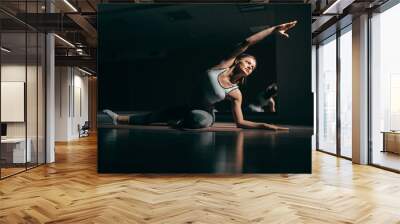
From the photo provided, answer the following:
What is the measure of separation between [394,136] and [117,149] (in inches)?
216

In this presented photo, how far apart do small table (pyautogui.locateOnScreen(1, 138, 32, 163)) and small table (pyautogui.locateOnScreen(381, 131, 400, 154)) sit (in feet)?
23.4

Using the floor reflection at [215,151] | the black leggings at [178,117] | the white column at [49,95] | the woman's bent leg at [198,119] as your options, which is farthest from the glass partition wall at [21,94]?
the woman's bent leg at [198,119]

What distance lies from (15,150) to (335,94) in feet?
24.6

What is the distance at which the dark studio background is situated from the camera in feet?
21.1

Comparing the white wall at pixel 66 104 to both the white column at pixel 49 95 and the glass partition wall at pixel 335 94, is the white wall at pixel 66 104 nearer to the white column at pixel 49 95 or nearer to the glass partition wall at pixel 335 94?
the white column at pixel 49 95

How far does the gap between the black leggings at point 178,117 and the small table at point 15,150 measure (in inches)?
88.3

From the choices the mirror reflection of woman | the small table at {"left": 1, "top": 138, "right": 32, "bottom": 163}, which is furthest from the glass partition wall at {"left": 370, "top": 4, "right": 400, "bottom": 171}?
the small table at {"left": 1, "top": 138, "right": 32, "bottom": 163}

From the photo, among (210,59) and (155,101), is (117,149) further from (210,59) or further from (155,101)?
(210,59)

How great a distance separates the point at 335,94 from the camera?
952cm

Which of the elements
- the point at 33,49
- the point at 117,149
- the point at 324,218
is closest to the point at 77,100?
the point at 33,49

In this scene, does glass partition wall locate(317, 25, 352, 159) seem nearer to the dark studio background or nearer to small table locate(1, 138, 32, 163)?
the dark studio background

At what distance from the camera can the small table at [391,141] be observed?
7.45m

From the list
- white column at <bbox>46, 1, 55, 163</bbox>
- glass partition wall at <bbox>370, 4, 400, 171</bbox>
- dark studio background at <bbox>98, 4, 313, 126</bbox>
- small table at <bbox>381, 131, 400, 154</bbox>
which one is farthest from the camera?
white column at <bbox>46, 1, 55, 163</bbox>

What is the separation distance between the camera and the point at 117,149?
643 centimetres
